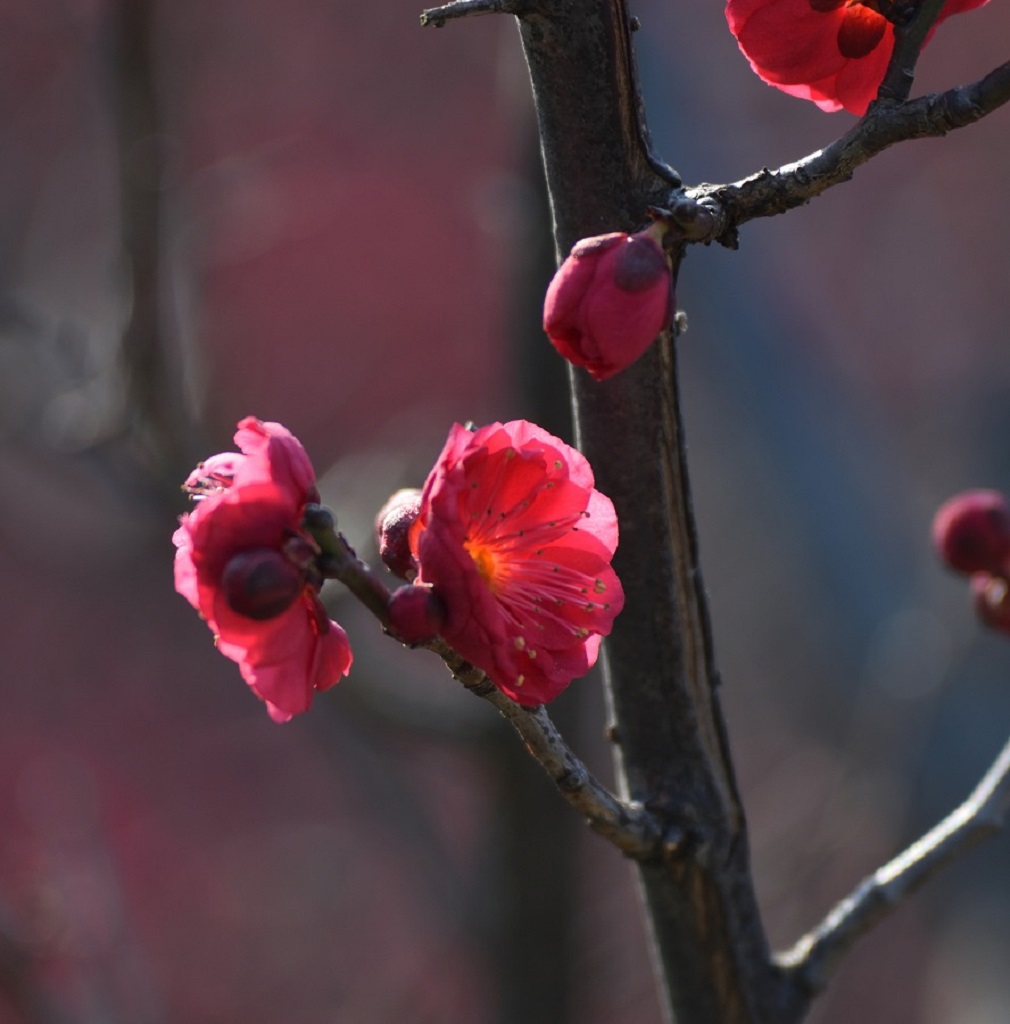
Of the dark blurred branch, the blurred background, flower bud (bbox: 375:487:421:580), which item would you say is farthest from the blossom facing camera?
the dark blurred branch

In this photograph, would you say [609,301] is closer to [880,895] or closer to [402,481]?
[880,895]

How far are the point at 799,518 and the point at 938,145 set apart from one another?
3.75m

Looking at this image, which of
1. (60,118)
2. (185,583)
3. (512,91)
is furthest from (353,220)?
(185,583)

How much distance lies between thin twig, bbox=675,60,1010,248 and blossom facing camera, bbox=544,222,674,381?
0.05 meters

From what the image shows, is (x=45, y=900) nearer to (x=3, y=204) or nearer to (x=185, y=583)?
(x=185, y=583)

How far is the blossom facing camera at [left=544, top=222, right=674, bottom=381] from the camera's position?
1.62ft

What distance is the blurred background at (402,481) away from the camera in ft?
5.79

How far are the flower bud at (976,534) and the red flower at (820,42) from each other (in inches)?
12.5

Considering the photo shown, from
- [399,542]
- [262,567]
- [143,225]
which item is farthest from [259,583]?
[143,225]

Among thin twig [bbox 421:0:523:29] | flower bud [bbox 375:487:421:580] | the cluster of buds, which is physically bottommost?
the cluster of buds

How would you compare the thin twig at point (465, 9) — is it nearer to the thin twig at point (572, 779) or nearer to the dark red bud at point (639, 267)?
the dark red bud at point (639, 267)

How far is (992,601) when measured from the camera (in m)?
0.85

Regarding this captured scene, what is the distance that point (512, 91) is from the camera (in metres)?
1.85

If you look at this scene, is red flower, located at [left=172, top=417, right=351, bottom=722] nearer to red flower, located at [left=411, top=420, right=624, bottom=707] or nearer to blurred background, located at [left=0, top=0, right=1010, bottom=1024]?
red flower, located at [left=411, top=420, right=624, bottom=707]
